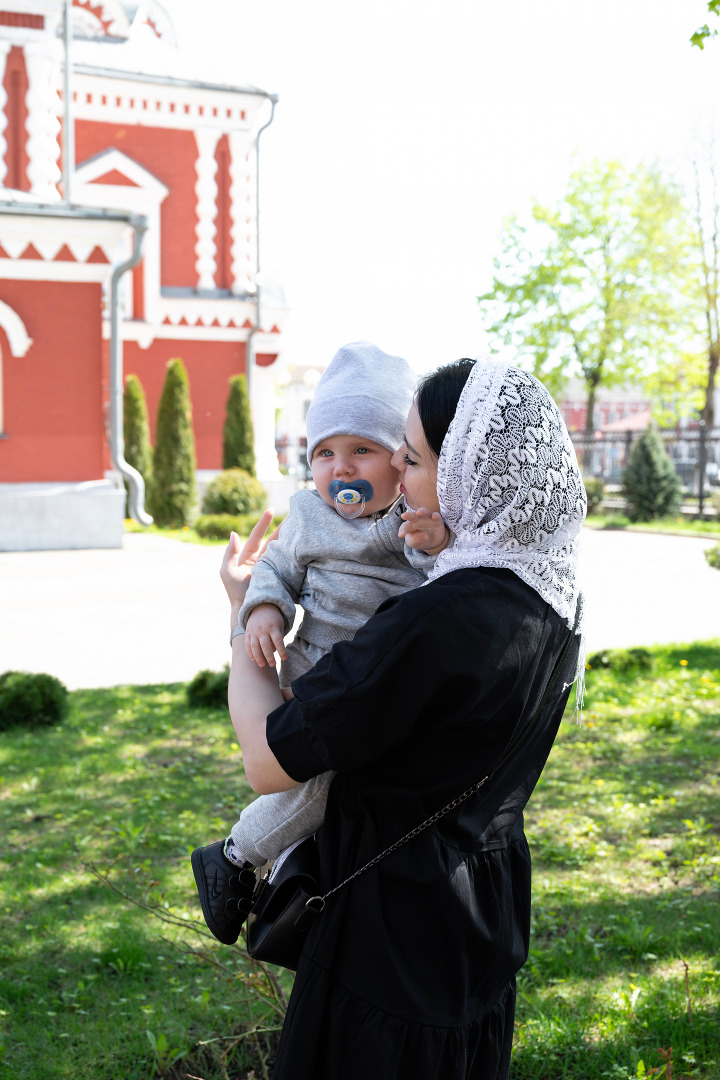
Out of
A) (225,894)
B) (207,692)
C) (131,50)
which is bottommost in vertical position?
(207,692)

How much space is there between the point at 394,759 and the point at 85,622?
8.46m

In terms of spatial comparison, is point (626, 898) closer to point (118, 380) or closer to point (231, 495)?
point (118, 380)

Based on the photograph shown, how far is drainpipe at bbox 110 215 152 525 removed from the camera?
15.4m

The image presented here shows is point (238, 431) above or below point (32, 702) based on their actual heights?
above

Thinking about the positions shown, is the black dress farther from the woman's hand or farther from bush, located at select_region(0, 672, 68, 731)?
bush, located at select_region(0, 672, 68, 731)

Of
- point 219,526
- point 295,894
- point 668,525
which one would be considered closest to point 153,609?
point 219,526

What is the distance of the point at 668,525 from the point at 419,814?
75.2 feet

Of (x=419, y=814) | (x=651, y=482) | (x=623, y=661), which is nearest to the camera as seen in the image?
(x=419, y=814)

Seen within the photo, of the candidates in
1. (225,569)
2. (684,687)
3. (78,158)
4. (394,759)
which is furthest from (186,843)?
(78,158)

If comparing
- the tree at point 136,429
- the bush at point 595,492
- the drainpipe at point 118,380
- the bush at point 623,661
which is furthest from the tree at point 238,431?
the bush at point 623,661

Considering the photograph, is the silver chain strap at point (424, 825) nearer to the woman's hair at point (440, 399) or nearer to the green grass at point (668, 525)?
the woman's hair at point (440, 399)

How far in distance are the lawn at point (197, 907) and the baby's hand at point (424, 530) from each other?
4.93 feet

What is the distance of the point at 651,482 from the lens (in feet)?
79.4

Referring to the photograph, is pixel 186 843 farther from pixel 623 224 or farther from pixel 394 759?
pixel 623 224
